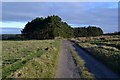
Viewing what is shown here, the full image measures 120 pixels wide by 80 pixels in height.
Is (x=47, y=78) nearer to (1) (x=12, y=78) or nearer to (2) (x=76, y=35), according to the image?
(1) (x=12, y=78)

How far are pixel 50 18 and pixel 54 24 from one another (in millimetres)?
7383

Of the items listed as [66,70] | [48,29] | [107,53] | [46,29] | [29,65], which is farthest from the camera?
[48,29]

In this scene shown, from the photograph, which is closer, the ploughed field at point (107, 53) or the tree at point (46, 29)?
the ploughed field at point (107, 53)

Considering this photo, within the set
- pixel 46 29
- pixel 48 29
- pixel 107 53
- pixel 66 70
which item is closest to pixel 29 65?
pixel 66 70

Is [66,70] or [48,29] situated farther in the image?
[48,29]

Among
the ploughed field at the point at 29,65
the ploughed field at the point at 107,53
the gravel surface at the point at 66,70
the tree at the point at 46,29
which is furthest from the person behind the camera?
the tree at the point at 46,29

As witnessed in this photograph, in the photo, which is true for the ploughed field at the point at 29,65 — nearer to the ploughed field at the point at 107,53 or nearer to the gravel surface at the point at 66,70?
the gravel surface at the point at 66,70

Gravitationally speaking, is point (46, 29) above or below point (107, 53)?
above

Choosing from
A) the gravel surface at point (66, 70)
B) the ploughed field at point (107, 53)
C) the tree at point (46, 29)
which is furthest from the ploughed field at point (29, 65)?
the tree at point (46, 29)

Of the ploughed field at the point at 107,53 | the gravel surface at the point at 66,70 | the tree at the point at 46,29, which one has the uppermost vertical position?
the tree at the point at 46,29

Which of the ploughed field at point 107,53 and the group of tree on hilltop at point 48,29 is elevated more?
the group of tree on hilltop at point 48,29

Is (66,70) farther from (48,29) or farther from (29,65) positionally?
(48,29)

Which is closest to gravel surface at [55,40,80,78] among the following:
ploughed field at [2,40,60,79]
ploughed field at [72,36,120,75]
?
ploughed field at [2,40,60,79]

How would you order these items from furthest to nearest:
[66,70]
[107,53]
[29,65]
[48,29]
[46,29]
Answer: [48,29], [46,29], [107,53], [29,65], [66,70]
